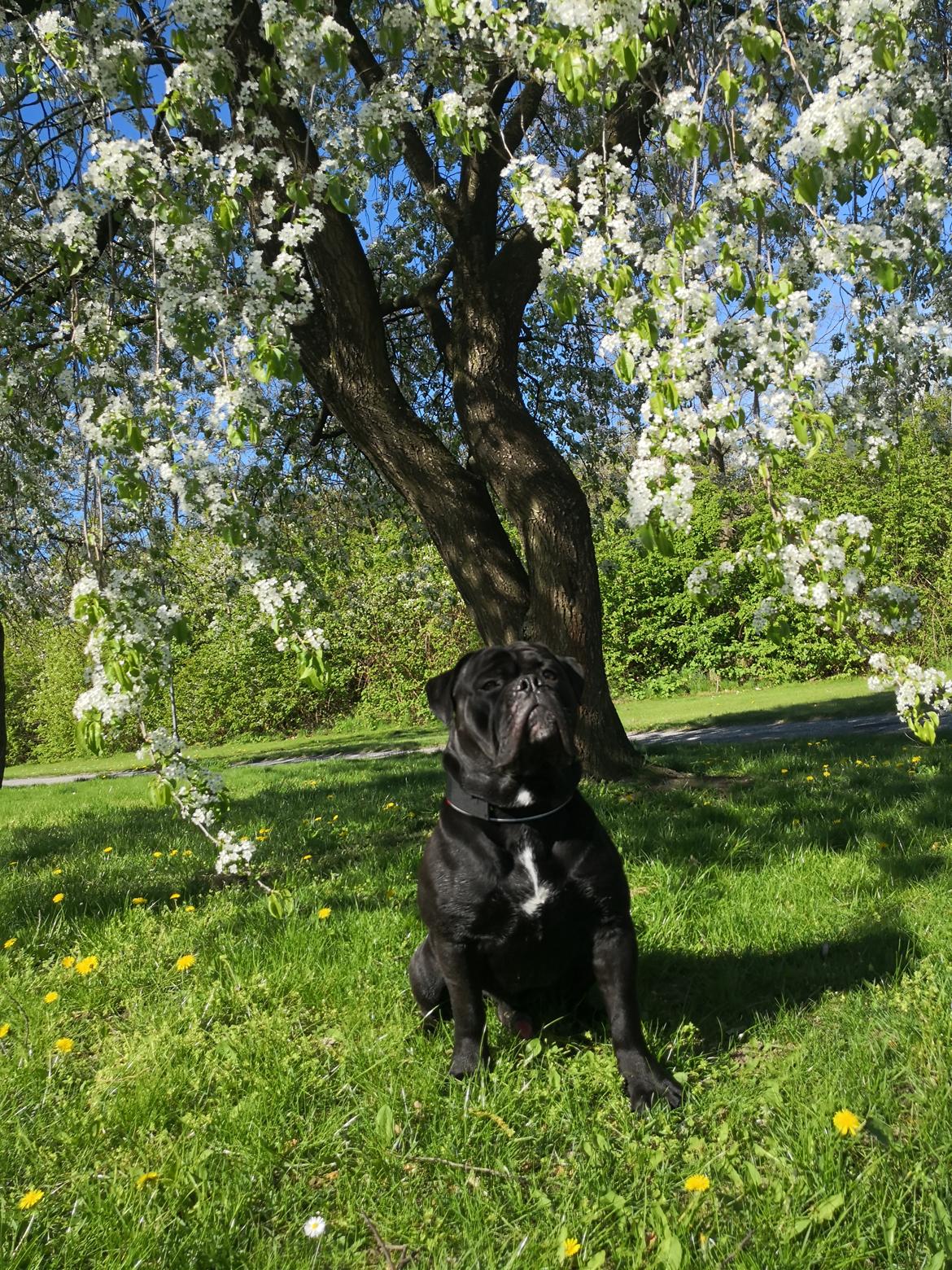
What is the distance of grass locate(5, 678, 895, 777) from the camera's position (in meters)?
11.8

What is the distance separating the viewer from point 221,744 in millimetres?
18516

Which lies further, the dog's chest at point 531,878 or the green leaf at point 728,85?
the green leaf at point 728,85

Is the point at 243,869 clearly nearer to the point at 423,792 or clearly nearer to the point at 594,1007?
the point at 594,1007

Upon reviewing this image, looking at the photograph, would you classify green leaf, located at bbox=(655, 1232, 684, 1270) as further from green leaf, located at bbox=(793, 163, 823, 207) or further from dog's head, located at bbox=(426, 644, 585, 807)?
green leaf, located at bbox=(793, 163, 823, 207)

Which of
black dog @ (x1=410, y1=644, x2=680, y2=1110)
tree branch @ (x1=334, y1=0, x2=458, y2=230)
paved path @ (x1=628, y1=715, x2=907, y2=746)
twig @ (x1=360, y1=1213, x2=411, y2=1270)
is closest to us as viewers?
twig @ (x1=360, y1=1213, x2=411, y2=1270)

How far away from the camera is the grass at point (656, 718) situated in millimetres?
11766

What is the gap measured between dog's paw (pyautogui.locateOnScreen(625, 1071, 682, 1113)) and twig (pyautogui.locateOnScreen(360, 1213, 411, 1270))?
2.33 feet

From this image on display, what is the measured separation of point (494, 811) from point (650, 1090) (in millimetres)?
834

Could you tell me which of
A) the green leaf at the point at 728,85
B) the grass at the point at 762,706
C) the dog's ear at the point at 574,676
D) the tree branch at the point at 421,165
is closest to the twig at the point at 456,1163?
the dog's ear at the point at 574,676

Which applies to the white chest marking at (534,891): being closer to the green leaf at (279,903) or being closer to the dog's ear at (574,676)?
the dog's ear at (574,676)

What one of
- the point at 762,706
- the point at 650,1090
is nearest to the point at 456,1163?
the point at 650,1090

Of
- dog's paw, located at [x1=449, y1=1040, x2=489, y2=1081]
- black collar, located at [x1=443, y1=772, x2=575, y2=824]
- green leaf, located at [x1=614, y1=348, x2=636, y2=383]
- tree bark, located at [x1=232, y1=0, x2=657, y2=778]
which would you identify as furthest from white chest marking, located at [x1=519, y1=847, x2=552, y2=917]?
tree bark, located at [x1=232, y1=0, x2=657, y2=778]

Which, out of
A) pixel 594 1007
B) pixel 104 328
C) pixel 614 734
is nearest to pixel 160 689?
pixel 104 328

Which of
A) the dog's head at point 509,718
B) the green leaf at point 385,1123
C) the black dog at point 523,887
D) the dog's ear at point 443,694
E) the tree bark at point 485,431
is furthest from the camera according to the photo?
the tree bark at point 485,431
